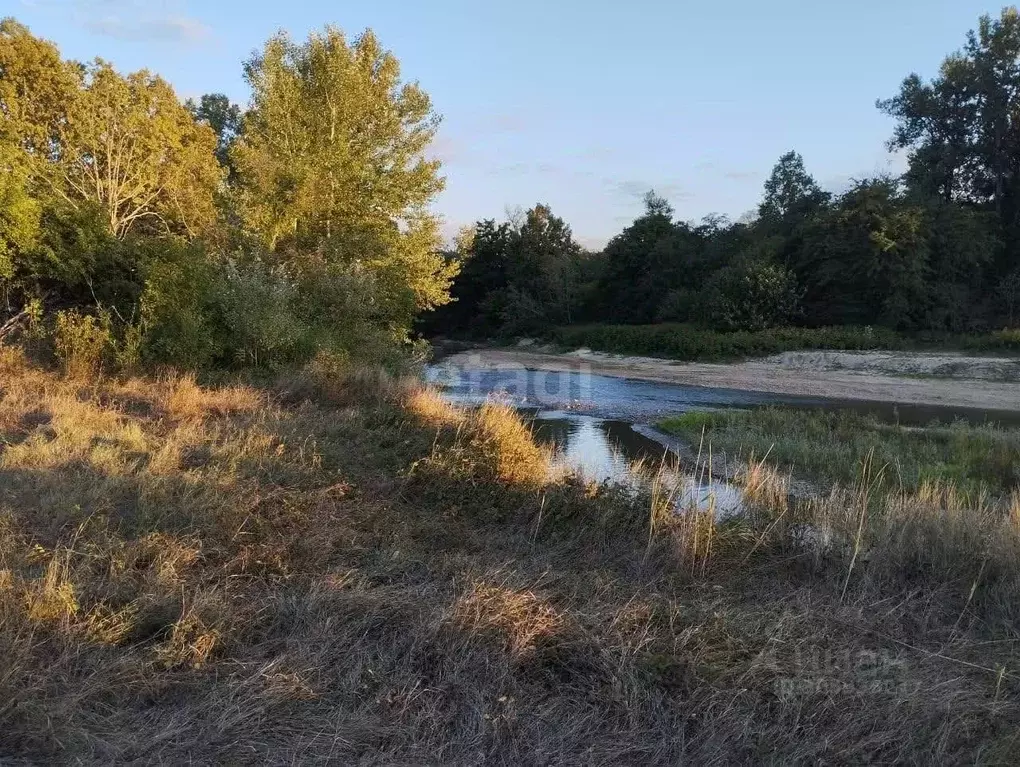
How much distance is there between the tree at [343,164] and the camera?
18750 mm

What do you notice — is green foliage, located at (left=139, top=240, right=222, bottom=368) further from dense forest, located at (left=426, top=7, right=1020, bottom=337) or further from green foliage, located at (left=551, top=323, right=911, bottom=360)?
green foliage, located at (left=551, top=323, right=911, bottom=360)

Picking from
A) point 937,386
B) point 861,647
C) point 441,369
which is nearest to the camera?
point 861,647

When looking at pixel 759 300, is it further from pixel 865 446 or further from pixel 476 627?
pixel 476 627

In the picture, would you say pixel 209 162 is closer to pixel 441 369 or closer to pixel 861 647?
pixel 441 369

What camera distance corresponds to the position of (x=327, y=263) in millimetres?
18781

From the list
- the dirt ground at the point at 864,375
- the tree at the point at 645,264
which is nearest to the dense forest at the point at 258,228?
the dirt ground at the point at 864,375

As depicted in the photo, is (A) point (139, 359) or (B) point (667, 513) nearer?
(B) point (667, 513)

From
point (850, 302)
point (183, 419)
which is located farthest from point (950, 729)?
point (850, 302)

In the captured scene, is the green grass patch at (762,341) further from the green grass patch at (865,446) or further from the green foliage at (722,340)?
the green grass patch at (865,446)

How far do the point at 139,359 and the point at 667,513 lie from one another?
12268mm

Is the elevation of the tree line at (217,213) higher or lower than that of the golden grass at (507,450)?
higher

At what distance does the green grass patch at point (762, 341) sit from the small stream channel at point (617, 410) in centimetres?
927

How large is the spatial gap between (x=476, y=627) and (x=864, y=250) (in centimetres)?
4114

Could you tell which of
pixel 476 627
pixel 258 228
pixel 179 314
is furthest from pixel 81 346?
pixel 476 627
